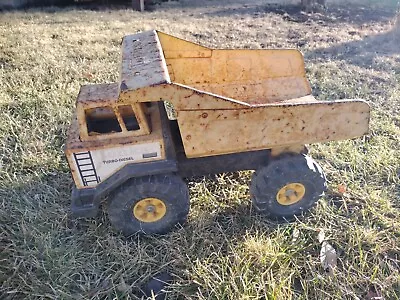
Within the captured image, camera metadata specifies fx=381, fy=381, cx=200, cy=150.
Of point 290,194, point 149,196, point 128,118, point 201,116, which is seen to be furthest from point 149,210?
point 290,194

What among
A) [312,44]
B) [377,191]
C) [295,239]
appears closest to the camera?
[295,239]

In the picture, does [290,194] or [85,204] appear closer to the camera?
[85,204]

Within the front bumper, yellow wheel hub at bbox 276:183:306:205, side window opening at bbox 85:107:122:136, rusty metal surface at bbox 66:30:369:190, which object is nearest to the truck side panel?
rusty metal surface at bbox 66:30:369:190

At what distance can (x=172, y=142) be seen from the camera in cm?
245

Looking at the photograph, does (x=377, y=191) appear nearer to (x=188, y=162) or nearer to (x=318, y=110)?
(x=318, y=110)

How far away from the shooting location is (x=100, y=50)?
571 cm

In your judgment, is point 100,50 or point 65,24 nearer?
point 100,50

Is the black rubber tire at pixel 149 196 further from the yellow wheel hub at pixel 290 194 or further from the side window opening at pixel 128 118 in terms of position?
the yellow wheel hub at pixel 290 194

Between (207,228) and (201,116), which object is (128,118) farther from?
(207,228)

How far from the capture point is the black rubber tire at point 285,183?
2486 mm

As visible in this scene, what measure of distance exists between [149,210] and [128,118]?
612mm

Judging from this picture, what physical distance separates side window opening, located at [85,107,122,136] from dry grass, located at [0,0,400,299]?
25.7 inches

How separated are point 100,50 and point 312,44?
10.9 feet

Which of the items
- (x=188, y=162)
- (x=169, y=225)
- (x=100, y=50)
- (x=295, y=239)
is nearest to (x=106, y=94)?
(x=188, y=162)
